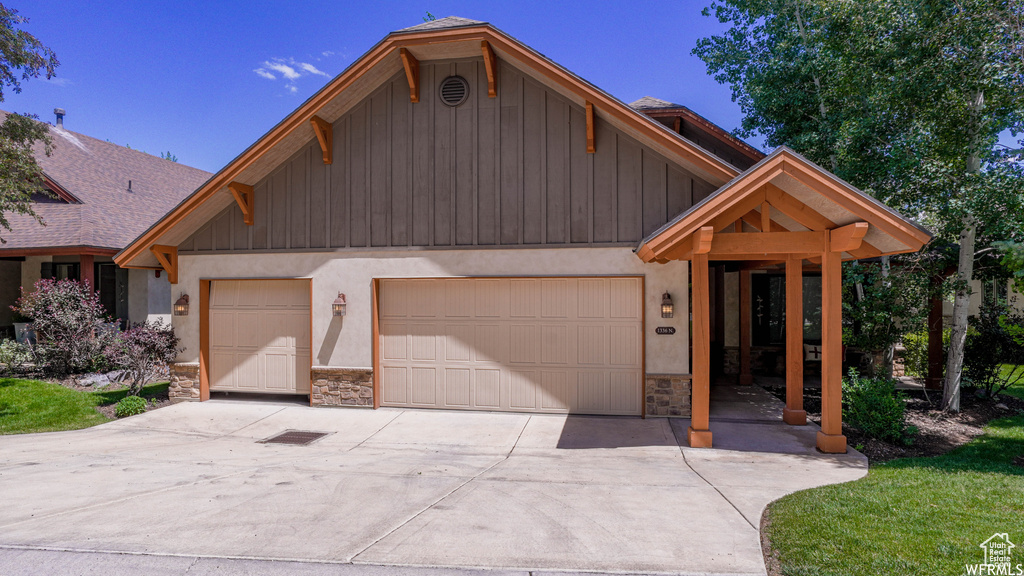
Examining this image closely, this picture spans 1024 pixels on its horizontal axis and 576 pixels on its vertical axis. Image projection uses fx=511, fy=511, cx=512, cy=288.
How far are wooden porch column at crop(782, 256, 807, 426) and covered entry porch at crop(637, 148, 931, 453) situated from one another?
0.77 meters

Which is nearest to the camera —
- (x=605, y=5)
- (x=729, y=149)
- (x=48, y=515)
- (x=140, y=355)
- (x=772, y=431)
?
(x=48, y=515)

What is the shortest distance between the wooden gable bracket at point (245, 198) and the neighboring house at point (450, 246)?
0.12 ft

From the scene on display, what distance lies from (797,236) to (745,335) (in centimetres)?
536

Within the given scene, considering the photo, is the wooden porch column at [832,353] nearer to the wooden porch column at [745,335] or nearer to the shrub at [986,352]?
the wooden porch column at [745,335]

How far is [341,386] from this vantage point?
927cm

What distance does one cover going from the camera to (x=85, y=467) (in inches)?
243

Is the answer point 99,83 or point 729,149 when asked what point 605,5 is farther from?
point 99,83

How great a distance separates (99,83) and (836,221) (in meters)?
36.5

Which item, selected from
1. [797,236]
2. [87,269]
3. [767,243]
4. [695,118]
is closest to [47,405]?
[87,269]

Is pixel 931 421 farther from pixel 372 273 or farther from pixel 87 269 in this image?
pixel 87 269

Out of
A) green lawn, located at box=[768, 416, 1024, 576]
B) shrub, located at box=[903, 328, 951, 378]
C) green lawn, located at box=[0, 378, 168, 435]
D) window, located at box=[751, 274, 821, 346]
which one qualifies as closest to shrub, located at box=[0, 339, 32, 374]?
green lawn, located at box=[0, 378, 168, 435]

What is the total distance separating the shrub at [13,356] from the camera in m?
12.2

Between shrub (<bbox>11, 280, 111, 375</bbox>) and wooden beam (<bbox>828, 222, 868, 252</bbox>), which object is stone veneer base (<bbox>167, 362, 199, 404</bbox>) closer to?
shrub (<bbox>11, 280, 111, 375</bbox>)

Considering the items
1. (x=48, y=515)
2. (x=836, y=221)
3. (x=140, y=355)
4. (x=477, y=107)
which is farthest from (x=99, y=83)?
(x=836, y=221)
